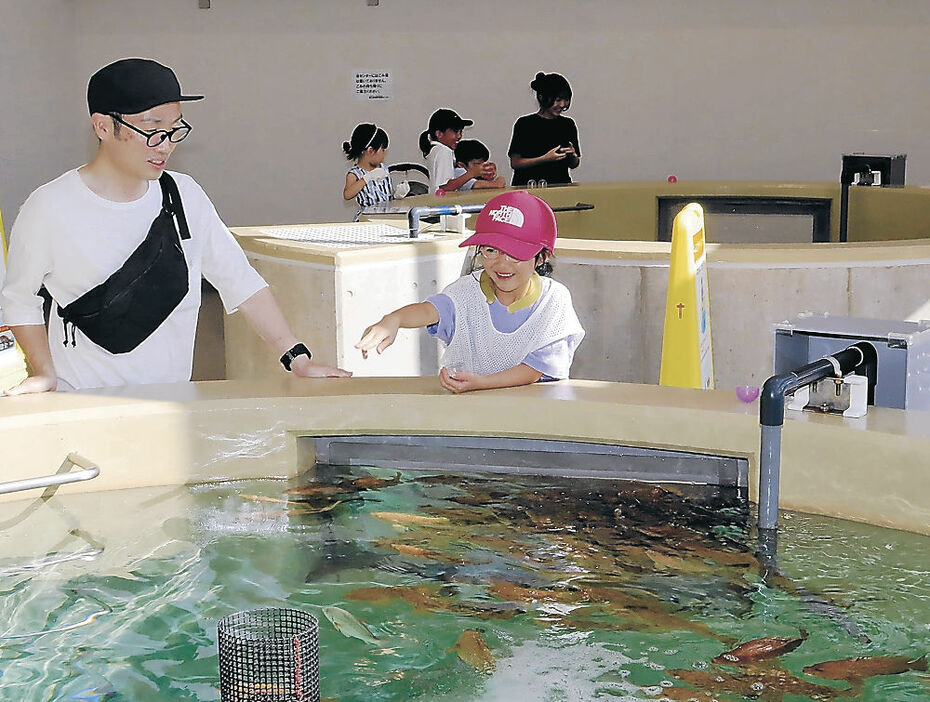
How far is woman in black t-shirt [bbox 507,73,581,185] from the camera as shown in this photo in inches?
334

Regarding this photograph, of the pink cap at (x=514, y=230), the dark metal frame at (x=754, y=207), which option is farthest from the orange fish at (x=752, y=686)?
the dark metal frame at (x=754, y=207)

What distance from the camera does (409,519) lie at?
2652 millimetres

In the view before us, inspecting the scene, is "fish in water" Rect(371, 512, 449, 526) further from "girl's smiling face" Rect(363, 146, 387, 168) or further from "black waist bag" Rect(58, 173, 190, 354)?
"girl's smiling face" Rect(363, 146, 387, 168)

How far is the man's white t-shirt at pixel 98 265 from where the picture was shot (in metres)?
2.65

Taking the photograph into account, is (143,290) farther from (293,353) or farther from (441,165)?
(441,165)

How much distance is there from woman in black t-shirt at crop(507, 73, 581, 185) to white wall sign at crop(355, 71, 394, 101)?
2.64m

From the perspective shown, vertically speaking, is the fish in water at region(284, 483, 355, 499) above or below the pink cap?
below

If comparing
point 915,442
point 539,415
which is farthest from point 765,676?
point 539,415

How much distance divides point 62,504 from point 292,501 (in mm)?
485

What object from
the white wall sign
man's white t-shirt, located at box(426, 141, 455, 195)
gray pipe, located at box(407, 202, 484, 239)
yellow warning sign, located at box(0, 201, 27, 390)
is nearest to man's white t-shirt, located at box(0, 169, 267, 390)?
yellow warning sign, located at box(0, 201, 27, 390)

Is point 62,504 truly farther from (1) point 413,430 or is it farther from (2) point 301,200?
(2) point 301,200

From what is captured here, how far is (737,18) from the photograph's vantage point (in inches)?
425

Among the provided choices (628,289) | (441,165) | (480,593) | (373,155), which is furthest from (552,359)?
(441,165)

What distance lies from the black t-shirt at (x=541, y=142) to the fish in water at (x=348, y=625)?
6.58 meters
